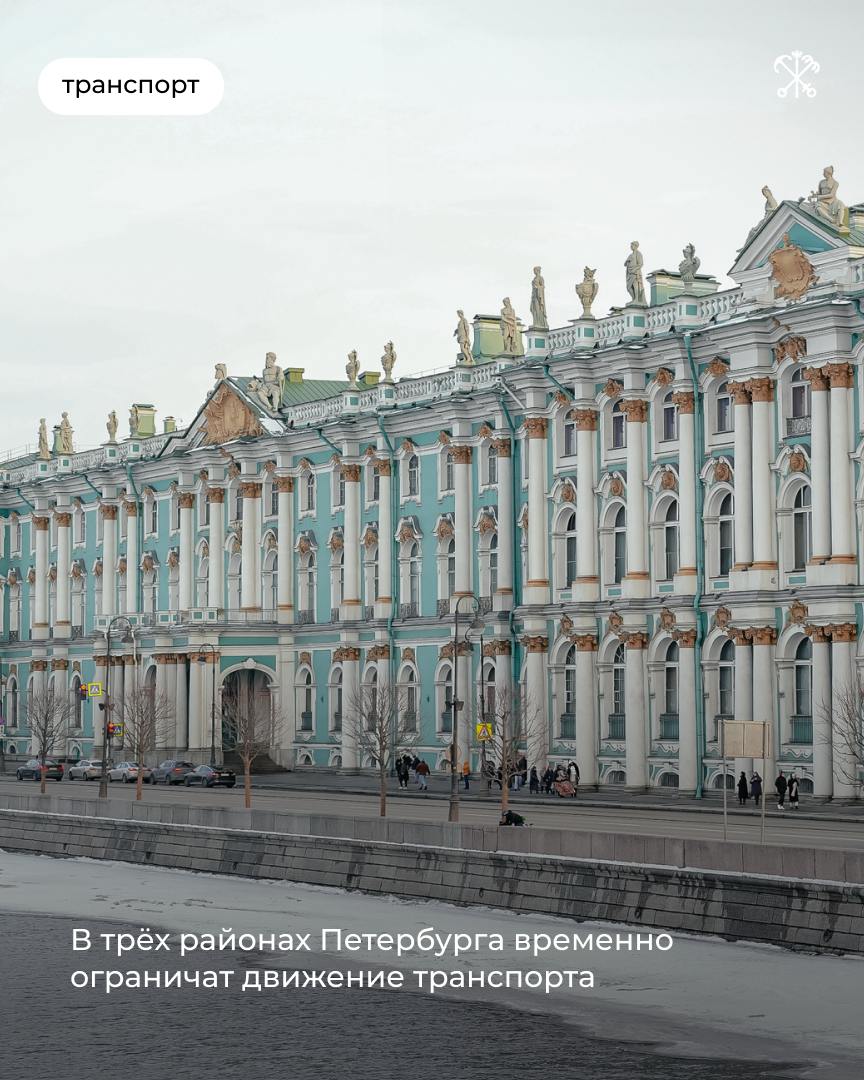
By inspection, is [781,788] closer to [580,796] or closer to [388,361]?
[580,796]

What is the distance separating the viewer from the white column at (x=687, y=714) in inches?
2511

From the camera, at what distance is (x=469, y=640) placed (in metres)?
74.6

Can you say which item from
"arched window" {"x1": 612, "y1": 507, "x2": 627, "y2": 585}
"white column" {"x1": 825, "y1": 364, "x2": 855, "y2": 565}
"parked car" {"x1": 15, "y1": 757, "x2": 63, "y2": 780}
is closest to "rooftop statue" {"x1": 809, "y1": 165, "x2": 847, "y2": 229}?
"white column" {"x1": 825, "y1": 364, "x2": 855, "y2": 565}

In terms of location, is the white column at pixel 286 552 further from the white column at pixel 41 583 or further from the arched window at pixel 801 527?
the arched window at pixel 801 527

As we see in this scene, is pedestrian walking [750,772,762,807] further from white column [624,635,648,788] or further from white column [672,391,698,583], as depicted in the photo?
white column [672,391,698,583]

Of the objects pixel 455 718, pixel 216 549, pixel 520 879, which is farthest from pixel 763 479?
pixel 216 549

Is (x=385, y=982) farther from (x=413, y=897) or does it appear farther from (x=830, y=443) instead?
(x=830, y=443)

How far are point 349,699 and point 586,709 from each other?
46.4 feet

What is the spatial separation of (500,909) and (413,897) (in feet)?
8.69

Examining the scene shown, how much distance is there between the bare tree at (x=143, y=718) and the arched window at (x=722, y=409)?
2088cm

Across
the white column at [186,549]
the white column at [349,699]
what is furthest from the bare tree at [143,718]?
the white column at [349,699]

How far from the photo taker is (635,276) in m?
68.1

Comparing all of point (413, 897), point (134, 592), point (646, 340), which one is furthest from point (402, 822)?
point (134, 592)

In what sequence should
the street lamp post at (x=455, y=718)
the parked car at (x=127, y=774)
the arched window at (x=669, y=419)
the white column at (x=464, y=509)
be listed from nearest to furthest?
the street lamp post at (x=455, y=718), the arched window at (x=669, y=419), the white column at (x=464, y=509), the parked car at (x=127, y=774)
